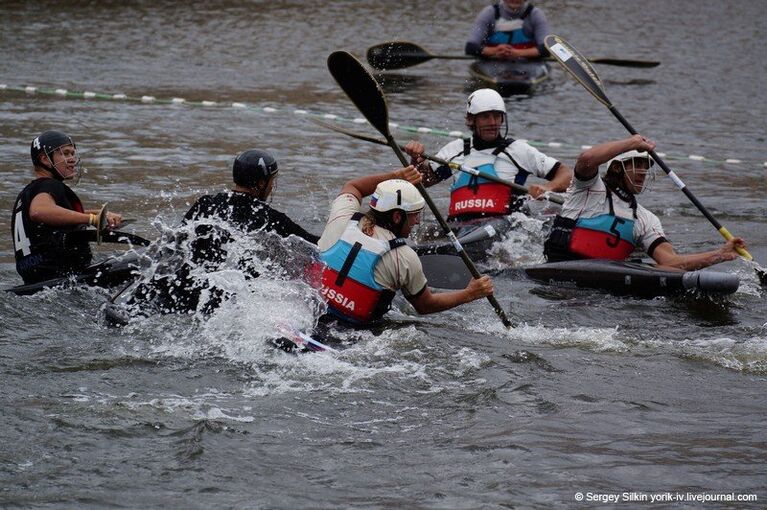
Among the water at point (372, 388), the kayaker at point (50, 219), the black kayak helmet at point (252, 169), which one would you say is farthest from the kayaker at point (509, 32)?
the black kayak helmet at point (252, 169)

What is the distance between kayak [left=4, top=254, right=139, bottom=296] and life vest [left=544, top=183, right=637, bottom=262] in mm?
3491

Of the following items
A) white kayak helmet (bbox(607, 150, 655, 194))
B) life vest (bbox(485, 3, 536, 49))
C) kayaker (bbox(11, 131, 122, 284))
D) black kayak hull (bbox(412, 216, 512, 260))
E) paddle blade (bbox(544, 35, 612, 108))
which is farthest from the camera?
life vest (bbox(485, 3, 536, 49))

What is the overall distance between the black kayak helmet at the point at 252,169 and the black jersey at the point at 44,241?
1.37 m

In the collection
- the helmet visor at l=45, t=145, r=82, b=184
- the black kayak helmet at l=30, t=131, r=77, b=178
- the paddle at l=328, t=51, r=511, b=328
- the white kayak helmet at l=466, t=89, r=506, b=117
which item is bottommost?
the helmet visor at l=45, t=145, r=82, b=184

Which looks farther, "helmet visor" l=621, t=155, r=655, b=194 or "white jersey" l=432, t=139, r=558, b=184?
"white jersey" l=432, t=139, r=558, b=184

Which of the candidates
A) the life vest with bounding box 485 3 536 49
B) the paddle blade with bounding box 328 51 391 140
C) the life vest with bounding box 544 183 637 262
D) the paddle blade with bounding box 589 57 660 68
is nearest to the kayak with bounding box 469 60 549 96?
the life vest with bounding box 485 3 536 49

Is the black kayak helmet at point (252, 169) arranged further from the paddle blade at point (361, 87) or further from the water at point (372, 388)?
the paddle blade at point (361, 87)

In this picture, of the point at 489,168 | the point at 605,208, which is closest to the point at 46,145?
the point at 489,168

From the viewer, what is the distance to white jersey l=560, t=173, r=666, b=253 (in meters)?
9.30

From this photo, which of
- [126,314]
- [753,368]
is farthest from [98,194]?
[753,368]

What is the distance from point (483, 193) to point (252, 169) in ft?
10.7

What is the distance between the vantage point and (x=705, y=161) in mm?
14836

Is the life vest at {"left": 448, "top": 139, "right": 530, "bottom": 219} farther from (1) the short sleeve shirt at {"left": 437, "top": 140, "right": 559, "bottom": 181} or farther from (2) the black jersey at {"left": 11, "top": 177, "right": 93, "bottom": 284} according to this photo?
(2) the black jersey at {"left": 11, "top": 177, "right": 93, "bottom": 284}

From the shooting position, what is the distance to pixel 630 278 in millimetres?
9055
